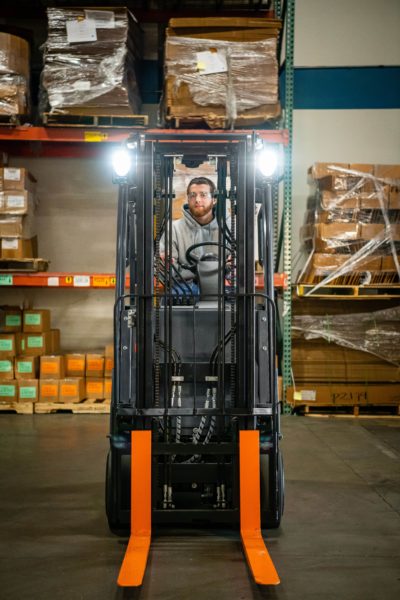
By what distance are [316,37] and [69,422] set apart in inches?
239

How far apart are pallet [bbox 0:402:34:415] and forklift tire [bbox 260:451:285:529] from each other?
4.48m

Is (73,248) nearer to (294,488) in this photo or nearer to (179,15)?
(179,15)

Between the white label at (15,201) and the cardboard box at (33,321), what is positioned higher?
the white label at (15,201)

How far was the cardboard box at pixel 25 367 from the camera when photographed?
7.47 metres

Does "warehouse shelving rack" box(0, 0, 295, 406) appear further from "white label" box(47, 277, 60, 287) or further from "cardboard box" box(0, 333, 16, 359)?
"cardboard box" box(0, 333, 16, 359)

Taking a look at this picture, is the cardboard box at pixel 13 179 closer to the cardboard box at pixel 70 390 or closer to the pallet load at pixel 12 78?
the pallet load at pixel 12 78

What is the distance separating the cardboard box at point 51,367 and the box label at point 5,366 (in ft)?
1.26

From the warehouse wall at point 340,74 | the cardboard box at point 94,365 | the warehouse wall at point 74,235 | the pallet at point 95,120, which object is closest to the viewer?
the pallet at point 95,120

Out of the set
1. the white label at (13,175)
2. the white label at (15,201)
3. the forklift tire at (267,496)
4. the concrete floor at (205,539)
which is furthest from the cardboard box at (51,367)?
the forklift tire at (267,496)

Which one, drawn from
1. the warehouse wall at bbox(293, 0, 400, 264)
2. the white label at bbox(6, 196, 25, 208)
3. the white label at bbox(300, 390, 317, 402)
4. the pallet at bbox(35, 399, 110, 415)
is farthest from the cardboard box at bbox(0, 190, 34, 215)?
the white label at bbox(300, 390, 317, 402)

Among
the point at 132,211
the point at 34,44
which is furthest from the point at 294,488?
the point at 34,44

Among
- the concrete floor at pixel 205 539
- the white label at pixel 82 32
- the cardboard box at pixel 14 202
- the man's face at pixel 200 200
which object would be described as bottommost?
the concrete floor at pixel 205 539

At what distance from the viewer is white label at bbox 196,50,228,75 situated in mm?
6961

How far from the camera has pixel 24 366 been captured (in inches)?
295
